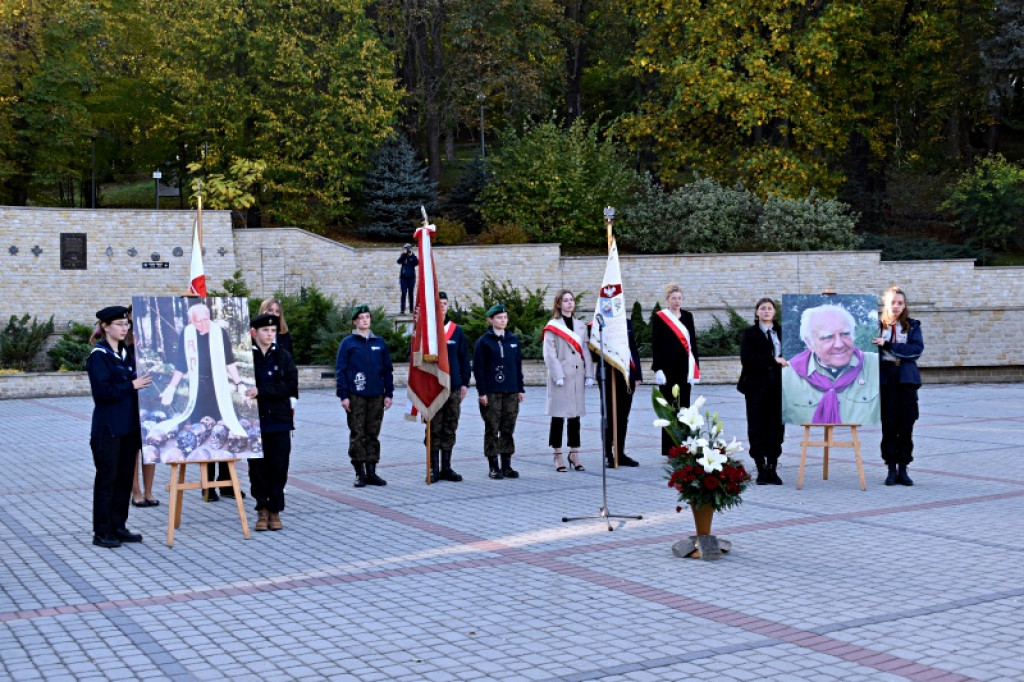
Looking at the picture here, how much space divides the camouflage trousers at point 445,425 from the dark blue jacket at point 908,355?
478cm

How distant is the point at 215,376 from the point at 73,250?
24035 mm

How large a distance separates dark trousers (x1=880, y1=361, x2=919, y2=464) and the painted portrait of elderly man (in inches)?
10.1

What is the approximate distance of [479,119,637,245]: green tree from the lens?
129 ft

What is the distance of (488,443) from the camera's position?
14.9 metres

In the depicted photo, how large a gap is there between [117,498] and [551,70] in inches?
1531

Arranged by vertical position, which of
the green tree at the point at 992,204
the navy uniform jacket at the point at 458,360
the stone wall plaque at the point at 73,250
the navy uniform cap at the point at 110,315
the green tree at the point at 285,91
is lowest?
the navy uniform jacket at the point at 458,360

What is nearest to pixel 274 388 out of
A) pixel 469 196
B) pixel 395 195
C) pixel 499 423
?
pixel 499 423

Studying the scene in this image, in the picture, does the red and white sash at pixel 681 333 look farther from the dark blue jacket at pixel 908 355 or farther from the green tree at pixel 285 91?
the green tree at pixel 285 91

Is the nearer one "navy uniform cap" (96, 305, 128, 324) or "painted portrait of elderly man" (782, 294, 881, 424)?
"navy uniform cap" (96, 305, 128, 324)

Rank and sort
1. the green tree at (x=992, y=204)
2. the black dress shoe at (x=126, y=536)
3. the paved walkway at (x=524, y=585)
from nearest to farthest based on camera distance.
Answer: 1. the paved walkway at (x=524, y=585)
2. the black dress shoe at (x=126, y=536)
3. the green tree at (x=992, y=204)

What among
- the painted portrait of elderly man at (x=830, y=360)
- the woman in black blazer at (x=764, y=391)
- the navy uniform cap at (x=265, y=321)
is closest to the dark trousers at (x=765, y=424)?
the woman in black blazer at (x=764, y=391)

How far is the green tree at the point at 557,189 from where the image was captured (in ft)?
129

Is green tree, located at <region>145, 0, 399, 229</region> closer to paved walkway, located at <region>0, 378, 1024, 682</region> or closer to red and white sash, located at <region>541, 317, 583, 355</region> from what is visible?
red and white sash, located at <region>541, 317, 583, 355</region>

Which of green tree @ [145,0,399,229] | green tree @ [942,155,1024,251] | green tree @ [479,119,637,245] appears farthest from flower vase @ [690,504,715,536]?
green tree @ [942,155,1024,251]
